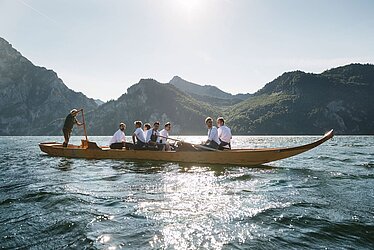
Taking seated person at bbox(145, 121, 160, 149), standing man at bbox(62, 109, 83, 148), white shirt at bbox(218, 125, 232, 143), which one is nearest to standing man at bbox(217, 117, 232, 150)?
white shirt at bbox(218, 125, 232, 143)

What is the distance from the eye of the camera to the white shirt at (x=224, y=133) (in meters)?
15.8

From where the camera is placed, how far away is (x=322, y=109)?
18500 cm

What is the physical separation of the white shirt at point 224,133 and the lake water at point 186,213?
474 cm

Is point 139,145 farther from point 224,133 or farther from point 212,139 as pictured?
point 224,133

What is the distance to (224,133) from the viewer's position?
15.9 meters

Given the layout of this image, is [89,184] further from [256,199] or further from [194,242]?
[194,242]

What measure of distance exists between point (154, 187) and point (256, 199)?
3443 millimetres

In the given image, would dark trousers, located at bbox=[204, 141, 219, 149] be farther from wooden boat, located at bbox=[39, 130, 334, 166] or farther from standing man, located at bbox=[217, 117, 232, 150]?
wooden boat, located at bbox=[39, 130, 334, 166]

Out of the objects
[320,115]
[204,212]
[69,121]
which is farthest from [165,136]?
[320,115]

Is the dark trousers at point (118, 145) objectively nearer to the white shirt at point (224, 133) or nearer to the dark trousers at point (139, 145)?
the dark trousers at point (139, 145)

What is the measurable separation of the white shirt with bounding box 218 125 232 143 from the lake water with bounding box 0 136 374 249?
4742 millimetres

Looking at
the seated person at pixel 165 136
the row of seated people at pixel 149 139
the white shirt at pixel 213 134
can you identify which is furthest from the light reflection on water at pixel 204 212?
the seated person at pixel 165 136

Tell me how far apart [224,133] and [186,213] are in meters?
9.57

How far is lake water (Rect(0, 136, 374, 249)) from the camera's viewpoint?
198 inches
